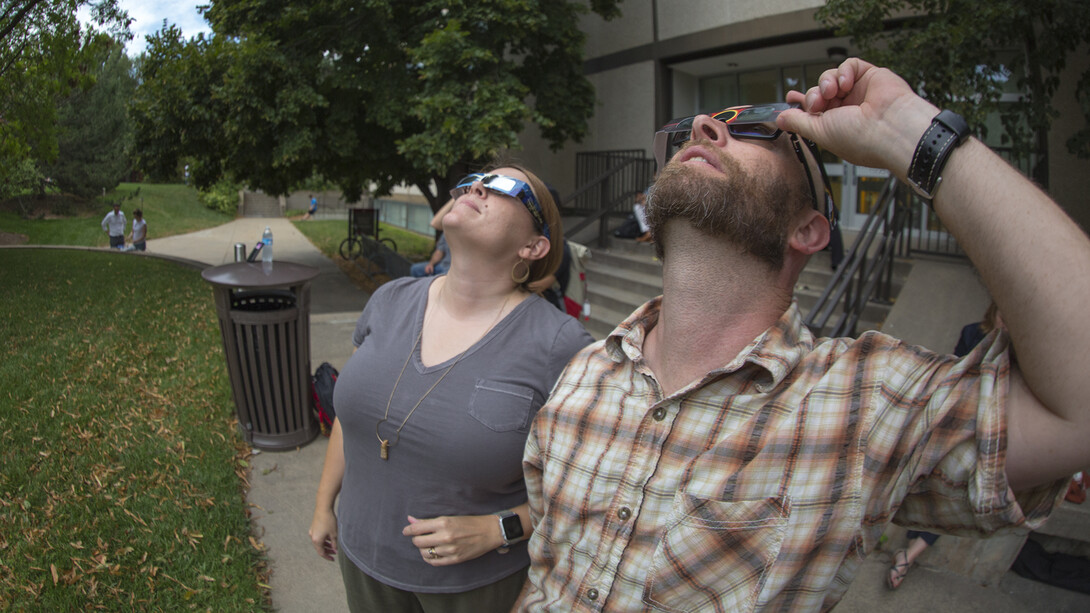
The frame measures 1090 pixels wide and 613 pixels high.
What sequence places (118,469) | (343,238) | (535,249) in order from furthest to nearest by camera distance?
(343,238) → (118,469) → (535,249)

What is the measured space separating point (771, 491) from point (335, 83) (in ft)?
32.5

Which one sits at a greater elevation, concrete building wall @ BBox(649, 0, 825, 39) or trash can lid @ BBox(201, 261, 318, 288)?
concrete building wall @ BBox(649, 0, 825, 39)

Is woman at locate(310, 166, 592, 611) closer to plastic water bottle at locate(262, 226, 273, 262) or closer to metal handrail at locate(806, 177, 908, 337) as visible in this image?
plastic water bottle at locate(262, 226, 273, 262)

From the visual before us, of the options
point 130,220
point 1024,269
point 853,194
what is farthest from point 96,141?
point 1024,269

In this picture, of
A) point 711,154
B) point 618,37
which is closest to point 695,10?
point 618,37

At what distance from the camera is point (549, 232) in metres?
2.23

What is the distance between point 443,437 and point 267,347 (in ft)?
11.0

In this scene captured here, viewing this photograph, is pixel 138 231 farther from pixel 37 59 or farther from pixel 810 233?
pixel 810 233

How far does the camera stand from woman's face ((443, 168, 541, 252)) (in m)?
2.04

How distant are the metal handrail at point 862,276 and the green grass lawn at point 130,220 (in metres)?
24.3

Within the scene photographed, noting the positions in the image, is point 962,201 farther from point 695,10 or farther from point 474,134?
point 695,10

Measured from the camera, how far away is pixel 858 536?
117 centimetres

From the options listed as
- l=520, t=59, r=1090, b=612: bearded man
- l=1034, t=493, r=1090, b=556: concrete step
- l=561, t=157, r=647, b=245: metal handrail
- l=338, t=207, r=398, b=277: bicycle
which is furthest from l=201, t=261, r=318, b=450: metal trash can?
l=338, t=207, r=398, b=277: bicycle

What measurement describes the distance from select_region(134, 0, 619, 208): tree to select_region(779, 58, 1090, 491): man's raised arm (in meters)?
7.56
